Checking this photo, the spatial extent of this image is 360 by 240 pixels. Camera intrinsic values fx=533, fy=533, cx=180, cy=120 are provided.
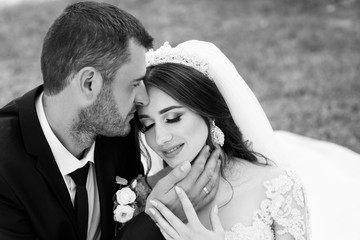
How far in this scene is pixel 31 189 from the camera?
11.3 feet

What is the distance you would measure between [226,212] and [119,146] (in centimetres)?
94

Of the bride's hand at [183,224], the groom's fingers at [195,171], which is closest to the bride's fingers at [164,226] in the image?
the bride's hand at [183,224]

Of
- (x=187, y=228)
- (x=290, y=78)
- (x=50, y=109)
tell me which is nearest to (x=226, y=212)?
(x=187, y=228)

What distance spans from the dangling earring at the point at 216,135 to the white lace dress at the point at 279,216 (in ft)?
1.50

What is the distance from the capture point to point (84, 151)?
12.4ft

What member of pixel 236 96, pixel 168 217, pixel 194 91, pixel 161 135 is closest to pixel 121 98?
pixel 161 135

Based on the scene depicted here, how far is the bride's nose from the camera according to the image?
11.8 ft

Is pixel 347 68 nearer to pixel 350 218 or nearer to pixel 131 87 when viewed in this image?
pixel 350 218

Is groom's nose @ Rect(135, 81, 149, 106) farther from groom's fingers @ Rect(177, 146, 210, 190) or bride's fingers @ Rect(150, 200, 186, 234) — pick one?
bride's fingers @ Rect(150, 200, 186, 234)

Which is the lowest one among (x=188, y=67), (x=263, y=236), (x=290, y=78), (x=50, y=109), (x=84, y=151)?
(x=263, y=236)

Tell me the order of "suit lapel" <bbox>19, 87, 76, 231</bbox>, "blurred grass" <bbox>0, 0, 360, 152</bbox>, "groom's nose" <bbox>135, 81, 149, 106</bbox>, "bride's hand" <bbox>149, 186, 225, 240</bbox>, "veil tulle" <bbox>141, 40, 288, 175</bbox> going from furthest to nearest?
"blurred grass" <bbox>0, 0, 360, 152</bbox>, "veil tulle" <bbox>141, 40, 288, 175</bbox>, "groom's nose" <bbox>135, 81, 149, 106</bbox>, "suit lapel" <bbox>19, 87, 76, 231</bbox>, "bride's hand" <bbox>149, 186, 225, 240</bbox>

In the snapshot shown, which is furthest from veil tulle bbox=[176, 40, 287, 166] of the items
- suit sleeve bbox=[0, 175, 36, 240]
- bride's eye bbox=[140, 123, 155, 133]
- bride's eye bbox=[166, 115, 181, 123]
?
suit sleeve bbox=[0, 175, 36, 240]

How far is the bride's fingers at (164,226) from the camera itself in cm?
338

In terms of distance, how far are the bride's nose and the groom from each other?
7.9 inches
